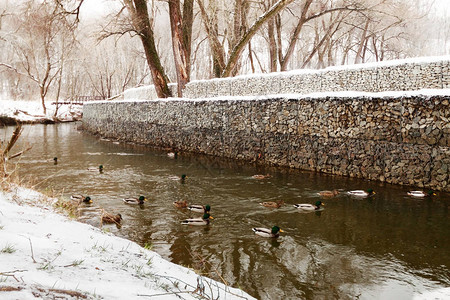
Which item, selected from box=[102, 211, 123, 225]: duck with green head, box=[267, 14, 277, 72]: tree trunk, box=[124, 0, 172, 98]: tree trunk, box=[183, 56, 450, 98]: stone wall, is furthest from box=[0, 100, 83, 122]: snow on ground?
box=[102, 211, 123, 225]: duck with green head

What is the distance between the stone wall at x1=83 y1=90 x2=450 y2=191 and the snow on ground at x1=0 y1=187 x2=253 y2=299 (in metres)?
7.65

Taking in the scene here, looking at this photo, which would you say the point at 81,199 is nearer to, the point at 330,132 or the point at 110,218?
the point at 110,218

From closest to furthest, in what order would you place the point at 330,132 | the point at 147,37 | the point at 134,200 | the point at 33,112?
the point at 134,200 → the point at 330,132 → the point at 147,37 → the point at 33,112

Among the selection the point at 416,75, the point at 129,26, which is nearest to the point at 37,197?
the point at 416,75

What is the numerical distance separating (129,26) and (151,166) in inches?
364

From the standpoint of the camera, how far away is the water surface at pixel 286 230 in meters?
5.02

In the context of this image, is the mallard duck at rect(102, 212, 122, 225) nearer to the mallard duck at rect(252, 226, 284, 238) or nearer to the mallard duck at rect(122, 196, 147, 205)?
the mallard duck at rect(122, 196, 147, 205)

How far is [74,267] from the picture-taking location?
128 inches

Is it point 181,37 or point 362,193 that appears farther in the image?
point 181,37

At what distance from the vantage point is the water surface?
5020 mm

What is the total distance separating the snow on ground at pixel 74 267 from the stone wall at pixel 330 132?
7.65 metres

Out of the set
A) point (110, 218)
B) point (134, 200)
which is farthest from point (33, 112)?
point (110, 218)

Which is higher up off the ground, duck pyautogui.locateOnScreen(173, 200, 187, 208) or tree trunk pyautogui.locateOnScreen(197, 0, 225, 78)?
tree trunk pyautogui.locateOnScreen(197, 0, 225, 78)

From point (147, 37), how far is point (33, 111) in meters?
20.6
